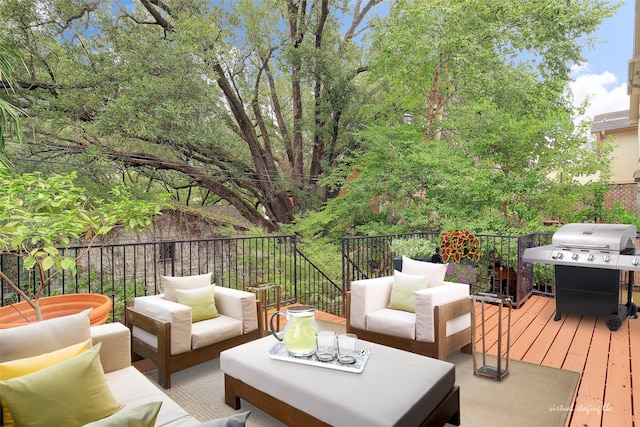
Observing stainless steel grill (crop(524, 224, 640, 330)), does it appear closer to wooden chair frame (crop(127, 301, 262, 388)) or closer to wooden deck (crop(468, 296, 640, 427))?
wooden deck (crop(468, 296, 640, 427))

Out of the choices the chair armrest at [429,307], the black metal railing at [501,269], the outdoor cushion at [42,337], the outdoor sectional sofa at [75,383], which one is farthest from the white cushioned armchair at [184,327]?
the black metal railing at [501,269]

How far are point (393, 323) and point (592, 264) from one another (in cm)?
215

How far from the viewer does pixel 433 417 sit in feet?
5.77

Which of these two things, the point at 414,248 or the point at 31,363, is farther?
the point at 414,248

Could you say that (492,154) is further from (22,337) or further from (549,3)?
(22,337)

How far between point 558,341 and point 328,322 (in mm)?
2327

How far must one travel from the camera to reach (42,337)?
169 cm

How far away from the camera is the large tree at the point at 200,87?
771cm

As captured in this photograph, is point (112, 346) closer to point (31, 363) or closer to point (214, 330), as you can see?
point (31, 363)

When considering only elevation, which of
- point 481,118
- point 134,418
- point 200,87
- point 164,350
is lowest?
point 164,350

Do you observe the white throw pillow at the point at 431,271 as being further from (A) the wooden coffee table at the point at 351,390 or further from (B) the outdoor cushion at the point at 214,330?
(B) the outdoor cushion at the point at 214,330

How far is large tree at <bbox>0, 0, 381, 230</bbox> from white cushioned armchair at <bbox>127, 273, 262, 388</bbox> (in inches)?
238

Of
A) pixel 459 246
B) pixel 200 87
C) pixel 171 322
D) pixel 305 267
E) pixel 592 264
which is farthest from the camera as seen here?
pixel 305 267

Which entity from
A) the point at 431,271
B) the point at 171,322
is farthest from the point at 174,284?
the point at 431,271
